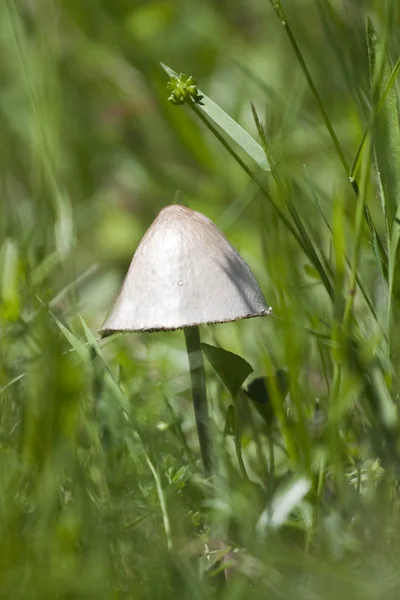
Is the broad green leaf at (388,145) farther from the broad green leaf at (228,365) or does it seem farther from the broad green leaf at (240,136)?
the broad green leaf at (228,365)

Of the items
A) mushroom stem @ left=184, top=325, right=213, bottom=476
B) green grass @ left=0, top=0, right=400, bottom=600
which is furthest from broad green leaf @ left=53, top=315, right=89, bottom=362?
mushroom stem @ left=184, top=325, right=213, bottom=476

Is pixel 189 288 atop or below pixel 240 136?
below

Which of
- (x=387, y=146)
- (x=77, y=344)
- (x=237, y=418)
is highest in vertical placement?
(x=387, y=146)

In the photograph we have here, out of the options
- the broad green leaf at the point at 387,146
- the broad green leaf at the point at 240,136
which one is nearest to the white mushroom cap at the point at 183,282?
the broad green leaf at the point at 240,136

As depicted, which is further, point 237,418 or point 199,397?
point 199,397

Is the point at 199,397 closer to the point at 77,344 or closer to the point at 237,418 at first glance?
the point at 237,418

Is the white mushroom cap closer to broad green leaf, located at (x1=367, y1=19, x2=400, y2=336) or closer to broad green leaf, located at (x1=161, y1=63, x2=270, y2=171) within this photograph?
broad green leaf, located at (x1=161, y1=63, x2=270, y2=171)

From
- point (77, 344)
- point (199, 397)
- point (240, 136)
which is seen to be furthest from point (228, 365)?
point (240, 136)
